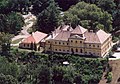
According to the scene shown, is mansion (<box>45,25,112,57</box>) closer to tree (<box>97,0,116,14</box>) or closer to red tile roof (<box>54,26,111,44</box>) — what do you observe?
red tile roof (<box>54,26,111,44</box>)

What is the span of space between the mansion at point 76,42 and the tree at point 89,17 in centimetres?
310

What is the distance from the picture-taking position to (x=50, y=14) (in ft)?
302

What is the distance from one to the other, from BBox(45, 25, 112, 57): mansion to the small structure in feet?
6.42

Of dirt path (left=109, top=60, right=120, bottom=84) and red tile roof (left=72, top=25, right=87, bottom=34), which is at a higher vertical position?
red tile roof (left=72, top=25, right=87, bottom=34)

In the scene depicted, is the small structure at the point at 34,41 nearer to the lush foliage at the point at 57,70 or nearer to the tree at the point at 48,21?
the tree at the point at 48,21

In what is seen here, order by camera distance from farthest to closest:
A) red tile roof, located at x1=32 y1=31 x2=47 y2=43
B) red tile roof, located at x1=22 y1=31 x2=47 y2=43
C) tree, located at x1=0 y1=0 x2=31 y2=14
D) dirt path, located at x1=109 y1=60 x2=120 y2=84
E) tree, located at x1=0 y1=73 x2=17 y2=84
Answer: tree, located at x1=0 y1=0 x2=31 y2=14, red tile roof, located at x1=32 y1=31 x2=47 y2=43, red tile roof, located at x1=22 y1=31 x2=47 y2=43, dirt path, located at x1=109 y1=60 x2=120 y2=84, tree, located at x1=0 y1=73 x2=17 y2=84

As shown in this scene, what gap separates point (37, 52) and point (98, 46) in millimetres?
11925

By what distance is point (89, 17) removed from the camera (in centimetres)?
8831

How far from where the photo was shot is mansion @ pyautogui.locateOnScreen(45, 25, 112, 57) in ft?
263

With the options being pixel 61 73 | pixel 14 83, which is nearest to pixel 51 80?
pixel 61 73

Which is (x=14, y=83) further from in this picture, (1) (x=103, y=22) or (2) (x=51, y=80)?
(1) (x=103, y=22)

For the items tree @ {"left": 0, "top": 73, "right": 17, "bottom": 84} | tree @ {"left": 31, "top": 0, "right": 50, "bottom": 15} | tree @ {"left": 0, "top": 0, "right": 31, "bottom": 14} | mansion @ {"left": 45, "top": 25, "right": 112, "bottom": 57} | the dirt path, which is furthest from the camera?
tree @ {"left": 31, "top": 0, "right": 50, "bottom": 15}

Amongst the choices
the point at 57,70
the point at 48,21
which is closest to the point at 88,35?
the point at 57,70

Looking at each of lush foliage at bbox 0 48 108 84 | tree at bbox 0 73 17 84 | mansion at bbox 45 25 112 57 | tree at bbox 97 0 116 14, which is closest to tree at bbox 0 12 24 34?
mansion at bbox 45 25 112 57
